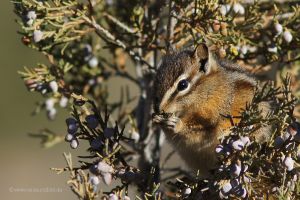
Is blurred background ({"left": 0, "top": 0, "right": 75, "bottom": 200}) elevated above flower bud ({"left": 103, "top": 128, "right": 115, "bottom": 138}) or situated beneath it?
situated beneath

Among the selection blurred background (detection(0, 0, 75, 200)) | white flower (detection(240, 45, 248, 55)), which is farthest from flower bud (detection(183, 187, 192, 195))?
blurred background (detection(0, 0, 75, 200))

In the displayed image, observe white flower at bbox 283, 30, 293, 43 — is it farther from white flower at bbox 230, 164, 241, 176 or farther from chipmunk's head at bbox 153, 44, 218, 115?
white flower at bbox 230, 164, 241, 176

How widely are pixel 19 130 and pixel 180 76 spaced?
1049 centimetres

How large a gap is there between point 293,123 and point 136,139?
127cm

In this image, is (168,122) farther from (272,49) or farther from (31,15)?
(31,15)

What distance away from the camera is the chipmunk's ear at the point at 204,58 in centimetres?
375

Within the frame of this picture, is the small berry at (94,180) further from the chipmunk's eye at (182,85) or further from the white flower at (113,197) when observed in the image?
the chipmunk's eye at (182,85)

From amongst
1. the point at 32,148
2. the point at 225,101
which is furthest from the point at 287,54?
the point at 32,148

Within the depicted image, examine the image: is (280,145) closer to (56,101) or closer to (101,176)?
(101,176)

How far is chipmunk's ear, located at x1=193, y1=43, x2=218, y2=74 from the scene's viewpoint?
12.3 feet

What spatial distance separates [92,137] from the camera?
10.7 feet

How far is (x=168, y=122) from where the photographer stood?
374 centimetres

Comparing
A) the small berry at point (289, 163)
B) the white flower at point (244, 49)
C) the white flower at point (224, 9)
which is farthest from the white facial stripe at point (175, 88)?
the small berry at point (289, 163)

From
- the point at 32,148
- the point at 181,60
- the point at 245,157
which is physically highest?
the point at 181,60
